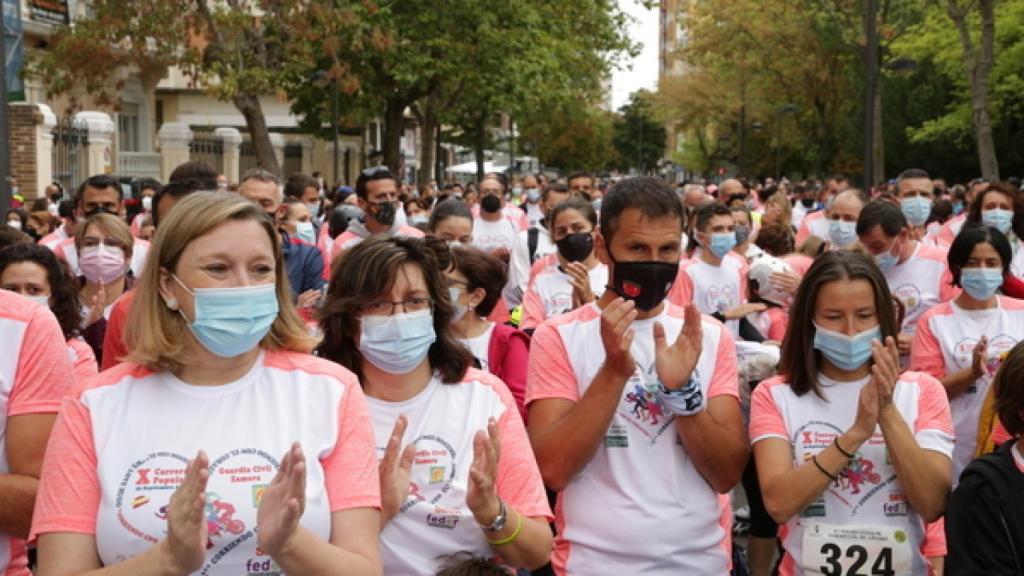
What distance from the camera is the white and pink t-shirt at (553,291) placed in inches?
309

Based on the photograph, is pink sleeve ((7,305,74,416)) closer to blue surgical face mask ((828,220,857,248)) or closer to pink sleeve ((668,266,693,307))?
pink sleeve ((668,266,693,307))

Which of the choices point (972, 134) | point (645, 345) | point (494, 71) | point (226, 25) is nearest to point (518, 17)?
point (494, 71)

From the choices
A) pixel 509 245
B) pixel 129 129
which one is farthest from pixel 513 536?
pixel 129 129

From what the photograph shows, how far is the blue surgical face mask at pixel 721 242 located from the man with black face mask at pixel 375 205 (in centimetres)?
214

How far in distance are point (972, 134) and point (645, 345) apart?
4367 cm

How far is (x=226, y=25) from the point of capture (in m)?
22.4

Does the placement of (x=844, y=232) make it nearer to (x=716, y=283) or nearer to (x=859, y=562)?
(x=716, y=283)

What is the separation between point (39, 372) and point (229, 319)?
807 mm

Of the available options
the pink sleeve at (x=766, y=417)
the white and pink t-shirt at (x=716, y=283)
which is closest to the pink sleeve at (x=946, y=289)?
the white and pink t-shirt at (x=716, y=283)

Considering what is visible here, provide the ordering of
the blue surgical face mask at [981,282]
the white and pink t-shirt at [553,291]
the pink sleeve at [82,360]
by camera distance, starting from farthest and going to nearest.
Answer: the white and pink t-shirt at [553,291], the blue surgical face mask at [981,282], the pink sleeve at [82,360]

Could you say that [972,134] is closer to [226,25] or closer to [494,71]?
[494,71]

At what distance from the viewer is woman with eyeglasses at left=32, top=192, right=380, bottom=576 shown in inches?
111

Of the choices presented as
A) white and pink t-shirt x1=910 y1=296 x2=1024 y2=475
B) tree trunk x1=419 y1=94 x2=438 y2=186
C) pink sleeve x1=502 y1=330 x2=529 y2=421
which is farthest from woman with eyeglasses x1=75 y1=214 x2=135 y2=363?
tree trunk x1=419 y1=94 x2=438 y2=186

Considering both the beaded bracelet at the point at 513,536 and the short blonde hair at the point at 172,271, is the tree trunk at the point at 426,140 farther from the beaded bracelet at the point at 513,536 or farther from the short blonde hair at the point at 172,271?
the short blonde hair at the point at 172,271
